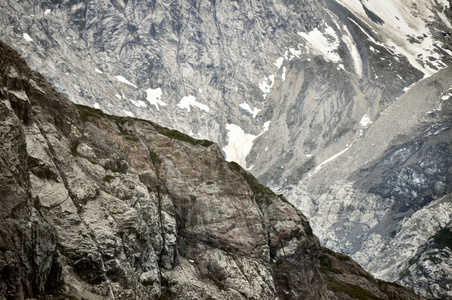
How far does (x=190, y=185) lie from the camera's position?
192 feet

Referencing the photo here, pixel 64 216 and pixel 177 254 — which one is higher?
pixel 64 216

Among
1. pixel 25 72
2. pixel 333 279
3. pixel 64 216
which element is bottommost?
pixel 333 279

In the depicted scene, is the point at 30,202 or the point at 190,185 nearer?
the point at 30,202

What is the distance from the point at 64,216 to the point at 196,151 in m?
29.4

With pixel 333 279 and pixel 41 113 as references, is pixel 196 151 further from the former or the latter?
pixel 333 279

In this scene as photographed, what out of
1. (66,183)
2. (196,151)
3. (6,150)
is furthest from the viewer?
(196,151)

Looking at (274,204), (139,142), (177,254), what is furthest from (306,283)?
(139,142)

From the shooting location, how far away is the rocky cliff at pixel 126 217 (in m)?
31.1

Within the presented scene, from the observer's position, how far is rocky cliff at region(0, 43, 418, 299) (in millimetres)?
31062

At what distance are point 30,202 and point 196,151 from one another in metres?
33.9

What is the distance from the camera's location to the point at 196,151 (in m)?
63.6

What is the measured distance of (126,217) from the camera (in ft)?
140

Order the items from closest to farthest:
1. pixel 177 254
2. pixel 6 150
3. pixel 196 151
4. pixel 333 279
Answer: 1. pixel 6 150
2. pixel 177 254
3. pixel 196 151
4. pixel 333 279

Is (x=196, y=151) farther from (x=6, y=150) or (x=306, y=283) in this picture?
(x=6, y=150)
